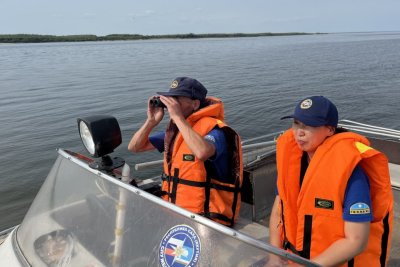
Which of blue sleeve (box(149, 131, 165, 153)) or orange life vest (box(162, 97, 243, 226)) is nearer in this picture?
orange life vest (box(162, 97, 243, 226))

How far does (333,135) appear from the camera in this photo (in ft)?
6.48

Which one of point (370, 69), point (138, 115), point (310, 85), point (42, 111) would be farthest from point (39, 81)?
point (370, 69)

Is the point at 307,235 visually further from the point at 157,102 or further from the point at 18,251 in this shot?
the point at 18,251

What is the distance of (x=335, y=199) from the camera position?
182cm

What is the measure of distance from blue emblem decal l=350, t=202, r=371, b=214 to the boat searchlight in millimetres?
1269

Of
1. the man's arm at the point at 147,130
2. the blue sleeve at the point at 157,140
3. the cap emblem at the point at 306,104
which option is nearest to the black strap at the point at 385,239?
the cap emblem at the point at 306,104

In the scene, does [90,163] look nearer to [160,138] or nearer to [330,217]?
[160,138]

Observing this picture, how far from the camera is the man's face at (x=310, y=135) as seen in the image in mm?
1969

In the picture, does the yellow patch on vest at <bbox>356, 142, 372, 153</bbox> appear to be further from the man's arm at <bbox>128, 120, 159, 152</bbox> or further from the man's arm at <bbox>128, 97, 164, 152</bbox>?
the man's arm at <bbox>128, 120, 159, 152</bbox>

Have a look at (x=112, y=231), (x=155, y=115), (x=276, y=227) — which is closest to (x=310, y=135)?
(x=276, y=227)

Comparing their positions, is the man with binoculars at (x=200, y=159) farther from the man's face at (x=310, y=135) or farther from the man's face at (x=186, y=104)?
the man's face at (x=310, y=135)

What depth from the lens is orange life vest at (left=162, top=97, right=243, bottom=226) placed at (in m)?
2.48

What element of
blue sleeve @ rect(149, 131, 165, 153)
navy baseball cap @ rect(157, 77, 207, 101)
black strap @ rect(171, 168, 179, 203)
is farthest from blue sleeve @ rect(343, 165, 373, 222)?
blue sleeve @ rect(149, 131, 165, 153)

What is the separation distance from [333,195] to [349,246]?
9.2 inches
